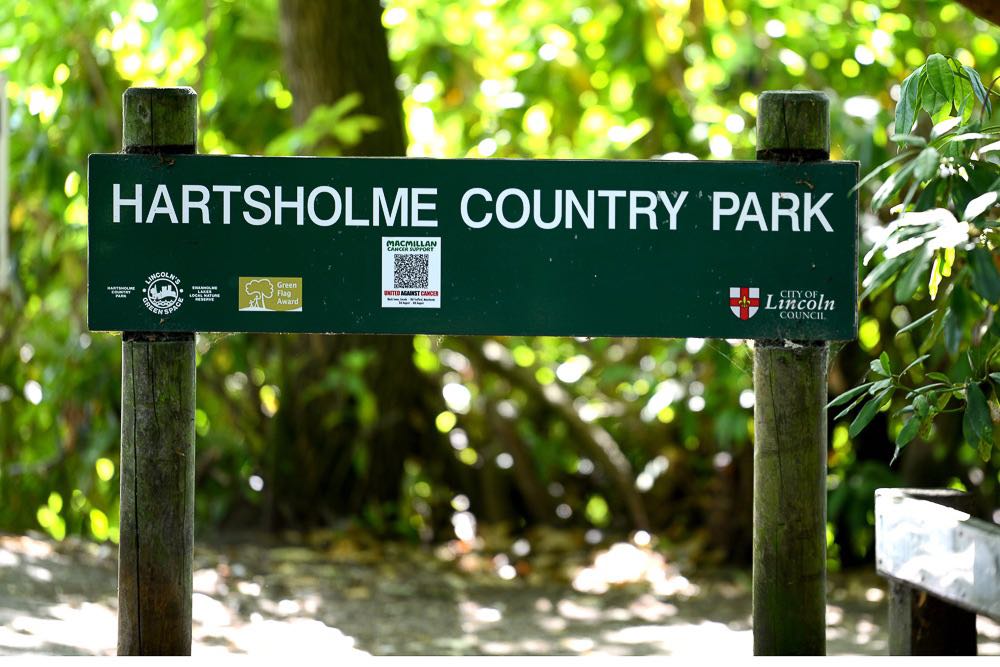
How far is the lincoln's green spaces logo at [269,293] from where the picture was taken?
9.72 ft

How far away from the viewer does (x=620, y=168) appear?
295 centimetres

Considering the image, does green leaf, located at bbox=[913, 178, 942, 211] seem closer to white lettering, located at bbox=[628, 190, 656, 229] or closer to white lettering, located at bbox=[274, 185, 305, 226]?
white lettering, located at bbox=[628, 190, 656, 229]

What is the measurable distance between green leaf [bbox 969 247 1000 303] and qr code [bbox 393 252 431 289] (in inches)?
47.8

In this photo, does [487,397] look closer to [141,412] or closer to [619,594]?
[619,594]

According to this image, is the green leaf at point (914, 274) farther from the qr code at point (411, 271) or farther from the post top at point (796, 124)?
the qr code at point (411, 271)

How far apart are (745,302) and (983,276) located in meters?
0.76

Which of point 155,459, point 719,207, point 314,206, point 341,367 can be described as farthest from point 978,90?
point 341,367

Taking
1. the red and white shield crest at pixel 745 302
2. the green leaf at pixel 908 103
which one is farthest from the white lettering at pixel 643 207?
the green leaf at pixel 908 103

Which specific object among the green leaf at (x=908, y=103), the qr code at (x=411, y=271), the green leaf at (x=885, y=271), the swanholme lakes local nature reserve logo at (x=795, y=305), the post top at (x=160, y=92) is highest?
the post top at (x=160, y=92)

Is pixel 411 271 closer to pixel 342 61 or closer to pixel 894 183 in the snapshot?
pixel 894 183

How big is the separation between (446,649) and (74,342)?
9.61ft

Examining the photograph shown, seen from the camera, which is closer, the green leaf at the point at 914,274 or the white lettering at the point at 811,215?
the green leaf at the point at 914,274

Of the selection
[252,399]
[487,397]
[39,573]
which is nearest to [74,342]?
[252,399]

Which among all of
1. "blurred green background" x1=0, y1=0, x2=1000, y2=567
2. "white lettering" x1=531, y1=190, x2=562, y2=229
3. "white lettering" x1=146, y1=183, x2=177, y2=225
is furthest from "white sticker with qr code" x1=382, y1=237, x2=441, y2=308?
"blurred green background" x1=0, y1=0, x2=1000, y2=567
